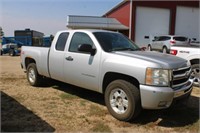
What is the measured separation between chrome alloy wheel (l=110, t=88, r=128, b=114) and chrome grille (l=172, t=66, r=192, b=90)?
0.97m

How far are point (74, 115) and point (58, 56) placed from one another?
1956 mm

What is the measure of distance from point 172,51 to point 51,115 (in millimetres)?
5337

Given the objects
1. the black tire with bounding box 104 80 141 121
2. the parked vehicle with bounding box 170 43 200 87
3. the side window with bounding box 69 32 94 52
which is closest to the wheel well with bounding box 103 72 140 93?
the black tire with bounding box 104 80 141 121

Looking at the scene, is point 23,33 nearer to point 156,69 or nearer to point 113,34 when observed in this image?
point 113,34

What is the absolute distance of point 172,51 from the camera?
884cm

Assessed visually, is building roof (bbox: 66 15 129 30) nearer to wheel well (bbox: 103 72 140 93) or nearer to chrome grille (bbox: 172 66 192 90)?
wheel well (bbox: 103 72 140 93)

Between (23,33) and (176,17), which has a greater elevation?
(176,17)

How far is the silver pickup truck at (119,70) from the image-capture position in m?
4.56

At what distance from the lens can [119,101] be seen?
16.7 ft

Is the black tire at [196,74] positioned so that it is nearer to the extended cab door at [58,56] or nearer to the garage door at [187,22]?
the extended cab door at [58,56]

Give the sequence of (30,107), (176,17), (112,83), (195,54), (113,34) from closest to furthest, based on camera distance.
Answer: (112,83)
(30,107)
(113,34)
(195,54)
(176,17)

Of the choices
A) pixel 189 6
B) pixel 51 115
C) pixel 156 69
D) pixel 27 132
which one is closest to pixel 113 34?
pixel 156 69

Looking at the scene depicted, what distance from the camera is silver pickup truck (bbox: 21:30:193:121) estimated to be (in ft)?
15.0

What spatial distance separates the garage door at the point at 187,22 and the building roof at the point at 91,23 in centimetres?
651
